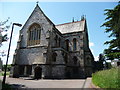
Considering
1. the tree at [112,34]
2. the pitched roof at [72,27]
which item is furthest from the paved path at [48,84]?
the pitched roof at [72,27]

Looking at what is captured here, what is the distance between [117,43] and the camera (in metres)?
14.1

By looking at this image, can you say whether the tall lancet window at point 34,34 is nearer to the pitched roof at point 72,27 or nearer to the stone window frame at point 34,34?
the stone window frame at point 34,34

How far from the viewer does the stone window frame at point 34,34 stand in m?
26.2

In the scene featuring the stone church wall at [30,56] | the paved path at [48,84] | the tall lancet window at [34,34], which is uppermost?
the tall lancet window at [34,34]

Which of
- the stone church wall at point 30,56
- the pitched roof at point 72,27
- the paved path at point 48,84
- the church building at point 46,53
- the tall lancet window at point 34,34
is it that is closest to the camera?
the paved path at point 48,84

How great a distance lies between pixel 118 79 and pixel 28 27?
2554 cm

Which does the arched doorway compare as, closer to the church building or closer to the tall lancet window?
the church building

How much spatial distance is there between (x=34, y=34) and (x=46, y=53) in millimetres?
7580

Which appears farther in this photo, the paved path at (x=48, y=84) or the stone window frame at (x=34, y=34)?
the stone window frame at (x=34, y=34)

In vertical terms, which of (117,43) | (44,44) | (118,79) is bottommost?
(118,79)

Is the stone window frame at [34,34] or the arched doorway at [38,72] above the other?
the stone window frame at [34,34]

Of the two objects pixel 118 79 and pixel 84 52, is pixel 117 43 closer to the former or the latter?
pixel 118 79

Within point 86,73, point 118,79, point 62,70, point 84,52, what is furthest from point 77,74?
point 118,79

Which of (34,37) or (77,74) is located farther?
(77,74)
